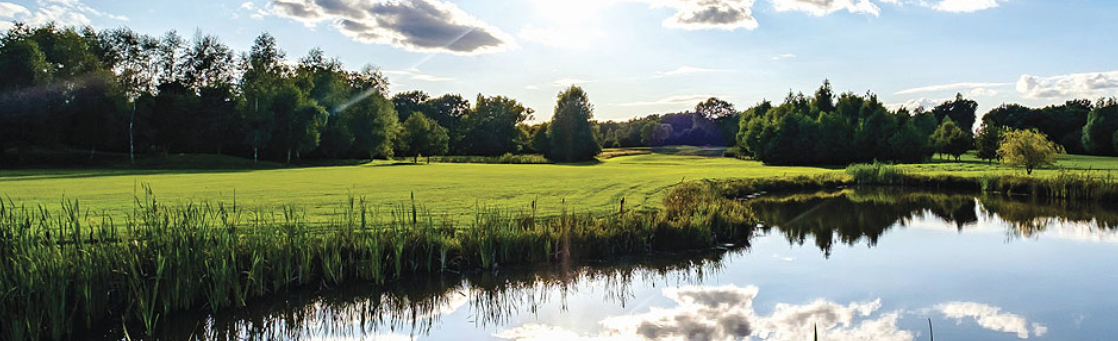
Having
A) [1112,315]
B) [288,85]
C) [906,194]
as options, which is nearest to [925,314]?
[1112,315]

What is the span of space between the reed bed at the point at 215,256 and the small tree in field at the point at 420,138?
54.1 metres

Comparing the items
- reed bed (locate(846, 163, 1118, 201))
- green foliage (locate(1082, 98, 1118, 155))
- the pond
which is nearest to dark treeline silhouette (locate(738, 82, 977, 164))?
green foliage (locate(1082, 98, 1118, 155))

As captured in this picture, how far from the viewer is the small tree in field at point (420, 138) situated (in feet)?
222

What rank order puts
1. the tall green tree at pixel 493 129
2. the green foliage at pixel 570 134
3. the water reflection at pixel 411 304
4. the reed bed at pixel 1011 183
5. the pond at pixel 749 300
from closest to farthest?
the water reflection at pixel 411 304 → the pond at pixel 749 300 → the reed bed at pixel 1011 183 → the green foliage at pixel 570 134 → the tall green tree at pixel 493 129

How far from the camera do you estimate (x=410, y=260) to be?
1100 cm

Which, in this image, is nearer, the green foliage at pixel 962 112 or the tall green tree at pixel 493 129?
the tall green tree at pixel 493 129

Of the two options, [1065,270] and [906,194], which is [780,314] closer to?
[1065,270]

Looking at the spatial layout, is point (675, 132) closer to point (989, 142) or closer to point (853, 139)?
point (853, 139)

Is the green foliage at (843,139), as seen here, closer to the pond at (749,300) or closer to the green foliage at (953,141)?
the green foliage at (953,141)

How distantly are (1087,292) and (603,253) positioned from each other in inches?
340

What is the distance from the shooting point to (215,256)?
28.1ft

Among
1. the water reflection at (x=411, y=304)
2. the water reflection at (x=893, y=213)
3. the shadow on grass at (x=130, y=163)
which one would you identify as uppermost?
the shadow on grass at (x=130, y=163)

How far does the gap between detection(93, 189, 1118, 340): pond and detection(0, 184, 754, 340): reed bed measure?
16.0 inches

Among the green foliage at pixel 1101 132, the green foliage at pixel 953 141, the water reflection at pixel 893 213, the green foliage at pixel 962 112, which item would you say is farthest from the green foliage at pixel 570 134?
the green foliage at pixel 962 112
